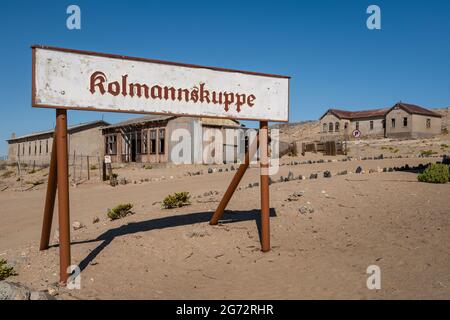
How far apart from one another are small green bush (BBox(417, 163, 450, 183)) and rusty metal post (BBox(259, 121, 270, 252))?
6895 millimetres

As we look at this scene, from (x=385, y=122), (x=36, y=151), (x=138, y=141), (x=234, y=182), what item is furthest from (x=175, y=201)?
(x=385, y=122)

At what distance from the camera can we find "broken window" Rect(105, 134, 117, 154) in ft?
114

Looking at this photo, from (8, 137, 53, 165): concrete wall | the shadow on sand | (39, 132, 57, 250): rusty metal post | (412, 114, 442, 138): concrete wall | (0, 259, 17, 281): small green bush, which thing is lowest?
(0, 259, 17, 281): small green bush

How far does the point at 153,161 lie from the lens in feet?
96.2

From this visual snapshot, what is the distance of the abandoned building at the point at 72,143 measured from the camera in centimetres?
3569

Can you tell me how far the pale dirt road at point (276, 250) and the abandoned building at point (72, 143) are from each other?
26.5 m

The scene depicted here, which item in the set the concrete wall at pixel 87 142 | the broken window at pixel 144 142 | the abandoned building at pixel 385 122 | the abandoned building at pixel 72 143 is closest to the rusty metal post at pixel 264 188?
the broken window at pixel 144 142

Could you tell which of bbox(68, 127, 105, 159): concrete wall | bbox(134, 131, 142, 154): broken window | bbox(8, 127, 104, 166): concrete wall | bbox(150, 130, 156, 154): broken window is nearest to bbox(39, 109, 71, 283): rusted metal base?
bbox(150, 130, 156, 154): broken window

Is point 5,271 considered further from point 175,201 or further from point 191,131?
point 191,131

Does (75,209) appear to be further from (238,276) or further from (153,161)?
(153,161)

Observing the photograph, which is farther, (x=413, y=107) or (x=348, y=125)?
(x=348, y=125)

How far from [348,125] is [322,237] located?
49.5 metres

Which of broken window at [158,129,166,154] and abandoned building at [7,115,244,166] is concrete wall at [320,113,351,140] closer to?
abandoned building at [7,115,244,166]
